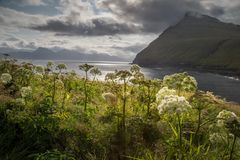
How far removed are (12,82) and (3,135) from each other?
6.10 m

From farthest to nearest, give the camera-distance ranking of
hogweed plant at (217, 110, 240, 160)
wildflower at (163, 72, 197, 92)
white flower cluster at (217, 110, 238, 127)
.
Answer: wildflower at (163, 72, 197, 92)
white flower cluster at (217, 110, 238, 127)
hogweed plant at (217, 110, 240, 160)

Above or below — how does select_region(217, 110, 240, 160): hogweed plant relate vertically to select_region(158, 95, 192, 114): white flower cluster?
below

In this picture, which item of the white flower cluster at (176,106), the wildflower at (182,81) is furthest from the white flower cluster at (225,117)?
the wildflower at (182,81)

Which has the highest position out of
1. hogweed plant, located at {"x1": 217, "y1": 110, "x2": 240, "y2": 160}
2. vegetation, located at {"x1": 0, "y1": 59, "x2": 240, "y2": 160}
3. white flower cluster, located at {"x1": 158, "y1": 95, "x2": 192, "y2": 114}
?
white flower cluster, located at {"x1": 158, "y1": 95, "x2": 192, "y2": 114}

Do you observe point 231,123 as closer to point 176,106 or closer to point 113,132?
point 176,106

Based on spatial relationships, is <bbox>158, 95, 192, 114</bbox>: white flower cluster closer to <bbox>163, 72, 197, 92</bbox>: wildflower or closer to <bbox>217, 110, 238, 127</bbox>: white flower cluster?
<bbox>217, 110, 238, 127</bbox>: white flower cluster

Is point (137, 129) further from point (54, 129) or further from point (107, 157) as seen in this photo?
point (54, 129)

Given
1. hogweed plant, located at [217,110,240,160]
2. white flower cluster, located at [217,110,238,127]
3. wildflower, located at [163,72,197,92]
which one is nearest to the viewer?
hogweed plant, located at [217,110,240,160]

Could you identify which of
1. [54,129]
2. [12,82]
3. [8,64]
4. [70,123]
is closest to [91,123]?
[70,123]

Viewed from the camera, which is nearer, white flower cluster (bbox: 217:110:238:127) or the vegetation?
white flower cluster (bbox: 217:110:238:127)

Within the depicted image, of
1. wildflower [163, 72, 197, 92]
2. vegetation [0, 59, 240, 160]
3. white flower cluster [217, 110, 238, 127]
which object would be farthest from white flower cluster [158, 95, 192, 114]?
wildflower [163, 72, 197, 92]

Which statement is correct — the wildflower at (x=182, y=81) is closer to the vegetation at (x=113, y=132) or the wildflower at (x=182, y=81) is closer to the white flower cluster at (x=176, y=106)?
the vegetation at (x=113, y=132)

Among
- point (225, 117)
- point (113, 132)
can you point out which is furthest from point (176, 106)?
point (113, 132)

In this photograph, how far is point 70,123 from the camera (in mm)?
10609
